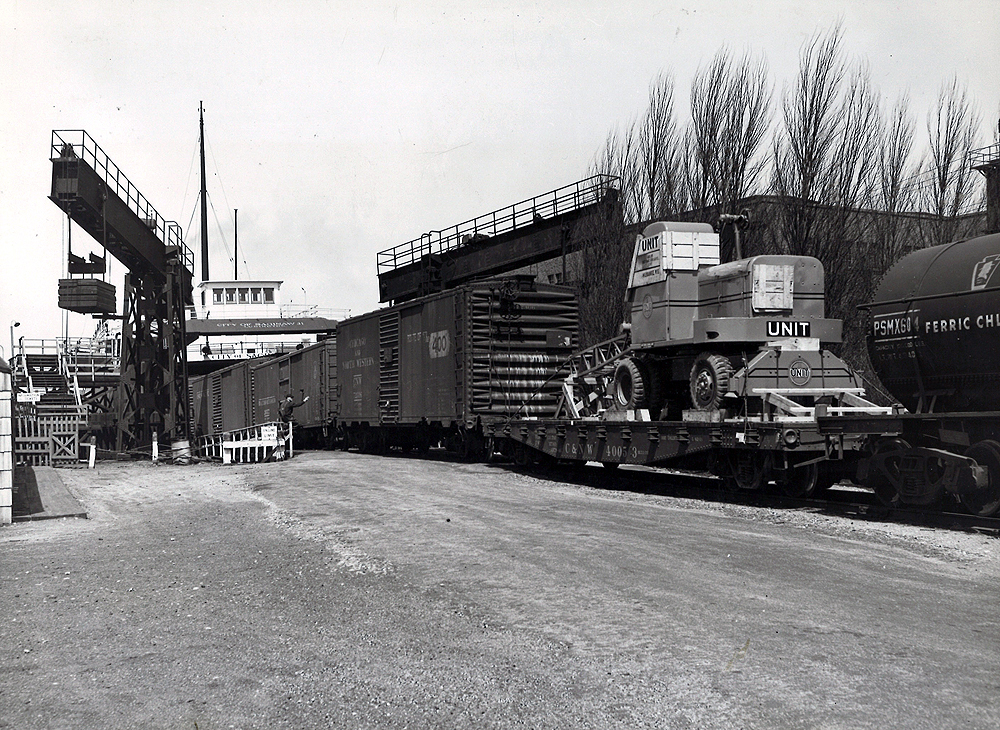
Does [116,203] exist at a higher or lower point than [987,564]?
higher

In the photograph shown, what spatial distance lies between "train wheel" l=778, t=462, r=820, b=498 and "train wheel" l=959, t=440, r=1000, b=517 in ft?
6.74

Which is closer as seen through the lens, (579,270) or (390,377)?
(390,377)

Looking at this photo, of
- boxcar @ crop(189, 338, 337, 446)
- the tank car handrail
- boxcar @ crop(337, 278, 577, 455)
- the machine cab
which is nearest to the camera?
the tank car handrail

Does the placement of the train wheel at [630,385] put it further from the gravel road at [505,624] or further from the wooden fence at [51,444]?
the wooden fence at [51,444]

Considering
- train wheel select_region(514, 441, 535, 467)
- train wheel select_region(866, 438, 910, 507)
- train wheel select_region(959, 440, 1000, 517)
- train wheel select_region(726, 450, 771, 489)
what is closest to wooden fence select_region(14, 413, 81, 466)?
train wheel select_region(514, 441, 535, 467)

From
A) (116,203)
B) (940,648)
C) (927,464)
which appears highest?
(116,203)

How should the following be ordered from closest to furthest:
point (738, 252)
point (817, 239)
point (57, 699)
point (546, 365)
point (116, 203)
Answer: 1. point (57, 699)
2. point (738, 252)
3. point (546, 365)
4. point (817, 239)
5. point (116, 203)

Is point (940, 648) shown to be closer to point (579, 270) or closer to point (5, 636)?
point (5, 636)

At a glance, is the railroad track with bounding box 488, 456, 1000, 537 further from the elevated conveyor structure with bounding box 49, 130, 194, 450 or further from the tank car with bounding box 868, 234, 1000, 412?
the elevated conveyor structure with bounding box 49, 130, 194, 450

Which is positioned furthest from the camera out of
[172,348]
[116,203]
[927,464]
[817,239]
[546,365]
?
[172,348]

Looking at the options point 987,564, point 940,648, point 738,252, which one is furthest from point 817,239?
point 940,648

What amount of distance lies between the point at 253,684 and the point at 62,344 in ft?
192

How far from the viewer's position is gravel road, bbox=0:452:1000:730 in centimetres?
432

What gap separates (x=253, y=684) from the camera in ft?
15.4
